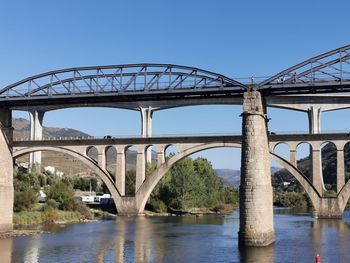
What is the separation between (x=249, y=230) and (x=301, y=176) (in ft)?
145

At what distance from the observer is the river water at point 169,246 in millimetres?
39875

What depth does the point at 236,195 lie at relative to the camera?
132 m

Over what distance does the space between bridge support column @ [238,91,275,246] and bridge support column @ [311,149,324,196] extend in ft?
131

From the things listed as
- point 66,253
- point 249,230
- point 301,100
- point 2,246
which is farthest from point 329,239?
point 301,100

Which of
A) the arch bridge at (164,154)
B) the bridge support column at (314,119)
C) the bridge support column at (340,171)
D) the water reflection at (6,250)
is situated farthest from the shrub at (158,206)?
the water reflection at (6,250)

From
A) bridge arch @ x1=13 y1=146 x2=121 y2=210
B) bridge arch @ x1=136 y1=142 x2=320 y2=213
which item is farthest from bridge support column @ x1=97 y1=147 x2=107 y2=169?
bridge arch @ x1=136 y1=142 x2=320 y2=213

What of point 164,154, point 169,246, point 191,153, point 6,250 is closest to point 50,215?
point 164,154

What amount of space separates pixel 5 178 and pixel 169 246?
59.8 ft

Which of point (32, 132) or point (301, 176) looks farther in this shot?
point (32, 132)

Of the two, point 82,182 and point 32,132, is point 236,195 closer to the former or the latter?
point 82,182

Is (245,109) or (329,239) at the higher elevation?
(245,109)

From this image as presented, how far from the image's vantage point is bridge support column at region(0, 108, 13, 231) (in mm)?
52688

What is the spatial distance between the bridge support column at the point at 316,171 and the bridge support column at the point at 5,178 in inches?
1793

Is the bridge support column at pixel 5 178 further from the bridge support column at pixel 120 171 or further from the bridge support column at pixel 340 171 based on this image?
the bridge support column at pixel 340 171
